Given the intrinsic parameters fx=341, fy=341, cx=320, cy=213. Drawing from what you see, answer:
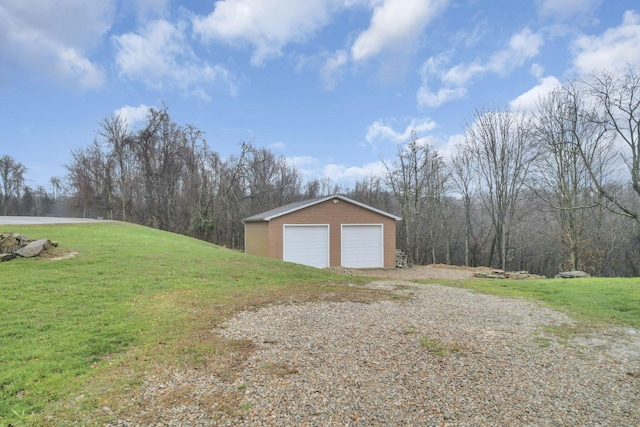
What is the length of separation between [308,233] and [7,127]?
19.8m

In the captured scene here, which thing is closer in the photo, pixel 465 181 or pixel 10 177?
→ pixel 465 181

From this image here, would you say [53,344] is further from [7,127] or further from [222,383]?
[7,127]

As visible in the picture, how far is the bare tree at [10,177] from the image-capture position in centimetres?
3588

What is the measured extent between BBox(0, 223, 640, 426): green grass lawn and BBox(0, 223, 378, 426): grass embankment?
0.05ft

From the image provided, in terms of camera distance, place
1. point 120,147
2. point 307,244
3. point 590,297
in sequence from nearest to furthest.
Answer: point 590,297
point 307,244
point 120,147

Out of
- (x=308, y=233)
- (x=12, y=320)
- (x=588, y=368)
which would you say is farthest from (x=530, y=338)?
(x=308, y=233)

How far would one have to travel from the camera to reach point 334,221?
55.3 ft

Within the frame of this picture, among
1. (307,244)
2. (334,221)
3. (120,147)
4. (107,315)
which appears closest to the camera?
(107,315)

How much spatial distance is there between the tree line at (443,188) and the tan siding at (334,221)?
6.86m

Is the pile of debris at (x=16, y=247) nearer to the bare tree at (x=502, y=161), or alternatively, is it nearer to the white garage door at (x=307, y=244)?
the white garage door at (x=307, y=244)

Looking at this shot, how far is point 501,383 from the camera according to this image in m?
3.43

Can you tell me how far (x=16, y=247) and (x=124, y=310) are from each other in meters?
5.79

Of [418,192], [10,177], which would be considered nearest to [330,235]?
[418,192]

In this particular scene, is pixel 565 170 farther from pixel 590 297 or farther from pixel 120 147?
pixel 120 147
